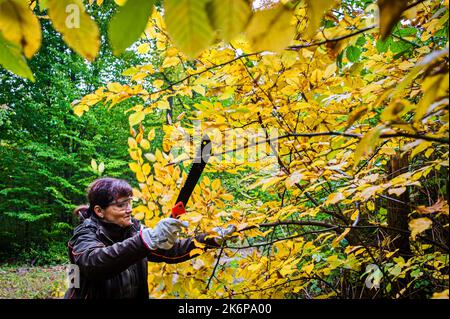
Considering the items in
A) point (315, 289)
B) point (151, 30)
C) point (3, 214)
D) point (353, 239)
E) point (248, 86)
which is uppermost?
point (3, 214)

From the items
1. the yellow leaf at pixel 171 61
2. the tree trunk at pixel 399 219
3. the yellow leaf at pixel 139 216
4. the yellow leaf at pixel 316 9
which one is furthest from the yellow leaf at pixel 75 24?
the tree trunk at pixel 399 219

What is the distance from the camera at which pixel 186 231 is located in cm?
219

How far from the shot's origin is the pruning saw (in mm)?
1560

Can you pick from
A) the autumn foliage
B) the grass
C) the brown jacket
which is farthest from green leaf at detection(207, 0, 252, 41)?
the grass

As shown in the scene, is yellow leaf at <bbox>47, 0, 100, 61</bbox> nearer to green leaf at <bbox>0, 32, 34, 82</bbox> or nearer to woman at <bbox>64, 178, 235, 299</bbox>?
green leaf at <bbox>0, 32, 34, 82</bbox>

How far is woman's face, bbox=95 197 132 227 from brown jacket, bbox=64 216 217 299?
37mm

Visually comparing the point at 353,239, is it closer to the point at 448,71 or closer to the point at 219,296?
the point at 219,296

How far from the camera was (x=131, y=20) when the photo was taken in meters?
0.43

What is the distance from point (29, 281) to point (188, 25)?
1113cm

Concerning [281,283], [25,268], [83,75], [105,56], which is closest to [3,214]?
[25,268]

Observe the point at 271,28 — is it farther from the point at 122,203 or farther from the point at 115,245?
the point at 122,203

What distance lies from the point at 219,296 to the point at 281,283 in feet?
1.18

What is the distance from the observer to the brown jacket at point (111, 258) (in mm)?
1729

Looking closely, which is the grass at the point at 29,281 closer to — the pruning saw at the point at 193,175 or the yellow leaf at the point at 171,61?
the pruning saw at the point at 193,175
